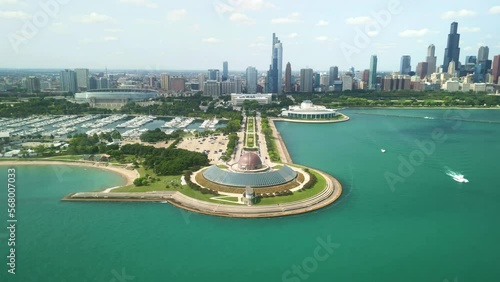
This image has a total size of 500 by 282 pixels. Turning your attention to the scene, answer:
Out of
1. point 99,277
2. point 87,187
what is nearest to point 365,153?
point 87,187

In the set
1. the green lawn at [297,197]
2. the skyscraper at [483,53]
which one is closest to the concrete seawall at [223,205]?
the green lawn at [297,197]

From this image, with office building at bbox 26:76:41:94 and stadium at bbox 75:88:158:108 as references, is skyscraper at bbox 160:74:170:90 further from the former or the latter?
office building at bbox 26:76:41:94

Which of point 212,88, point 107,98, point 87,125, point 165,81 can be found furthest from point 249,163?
point 165,81

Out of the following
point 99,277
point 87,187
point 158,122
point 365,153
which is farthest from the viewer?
point 158,122

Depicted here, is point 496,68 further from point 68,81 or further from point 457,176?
point 68,81

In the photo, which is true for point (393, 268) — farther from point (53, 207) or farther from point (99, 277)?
point (53, 207)

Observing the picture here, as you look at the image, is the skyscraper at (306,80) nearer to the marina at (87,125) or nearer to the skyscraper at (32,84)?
the marina at (87,125)

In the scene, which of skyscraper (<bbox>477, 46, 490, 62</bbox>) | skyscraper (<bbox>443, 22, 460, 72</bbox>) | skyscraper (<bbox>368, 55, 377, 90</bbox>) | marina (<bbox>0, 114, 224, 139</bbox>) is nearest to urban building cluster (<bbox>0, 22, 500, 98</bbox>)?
skyscraper (<bbox>368, 55, 377, 90</bbox>)

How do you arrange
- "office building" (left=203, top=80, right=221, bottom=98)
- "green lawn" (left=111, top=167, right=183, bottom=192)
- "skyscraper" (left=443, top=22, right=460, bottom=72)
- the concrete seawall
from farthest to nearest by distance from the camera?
1. "skyscraper" (left=443, top=22, right=460, bottom=72)
2. "office building" (left=203, top=80, right=221, bottom=98)
3. "green lawn" (left=111, top=167, right=183, bottom=192)
4. the concrete seawall
